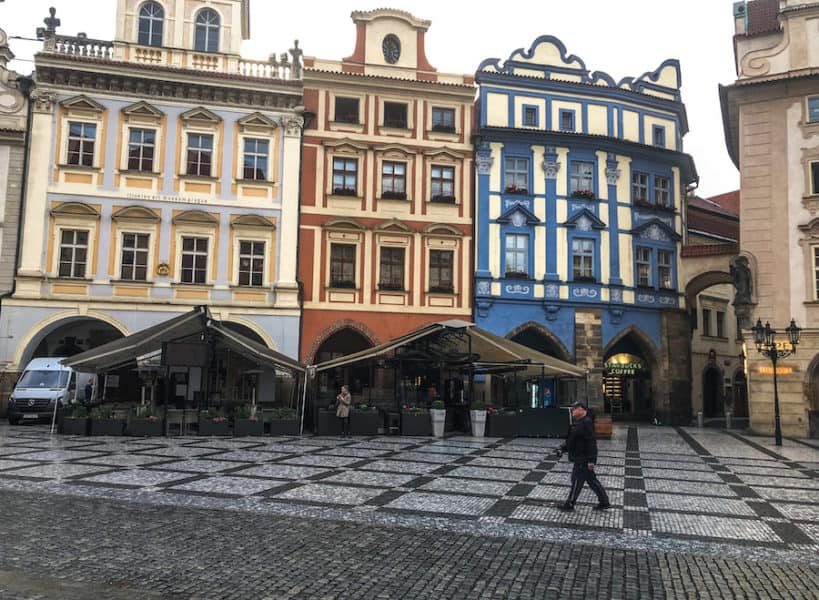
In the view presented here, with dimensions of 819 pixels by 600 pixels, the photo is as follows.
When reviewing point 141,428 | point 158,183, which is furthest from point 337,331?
point 141,428

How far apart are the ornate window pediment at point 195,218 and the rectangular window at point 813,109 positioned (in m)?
23.2

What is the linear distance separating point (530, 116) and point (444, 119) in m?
3.91

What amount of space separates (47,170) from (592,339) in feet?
74.0

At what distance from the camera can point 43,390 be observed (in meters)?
23.1

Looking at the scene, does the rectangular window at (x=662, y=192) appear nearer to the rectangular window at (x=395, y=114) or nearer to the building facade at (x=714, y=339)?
the building facade at (x=714, y=339)

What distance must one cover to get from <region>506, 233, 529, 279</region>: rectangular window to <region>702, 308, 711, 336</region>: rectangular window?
562 inches

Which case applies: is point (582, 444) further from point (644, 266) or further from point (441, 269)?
point (644, 266)

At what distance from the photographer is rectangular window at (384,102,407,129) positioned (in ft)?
96.4

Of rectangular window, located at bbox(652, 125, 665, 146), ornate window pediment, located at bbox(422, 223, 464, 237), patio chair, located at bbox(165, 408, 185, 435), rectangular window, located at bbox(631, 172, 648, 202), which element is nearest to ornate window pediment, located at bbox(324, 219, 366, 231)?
ornate window pediment, located at bbox(422, 223, 464, 237)

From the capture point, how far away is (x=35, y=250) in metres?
25.8

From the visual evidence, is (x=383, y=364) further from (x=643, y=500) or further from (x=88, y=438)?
(x=643, y=500)

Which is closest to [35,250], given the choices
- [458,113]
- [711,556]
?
[458,113]

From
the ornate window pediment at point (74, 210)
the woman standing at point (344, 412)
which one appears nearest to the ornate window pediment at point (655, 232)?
the woman standing at point (344, 412)

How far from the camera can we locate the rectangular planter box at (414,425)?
21.1m
